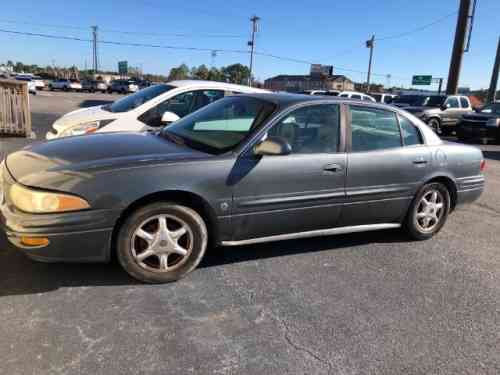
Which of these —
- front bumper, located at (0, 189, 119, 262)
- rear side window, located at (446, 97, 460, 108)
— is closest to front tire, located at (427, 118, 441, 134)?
rear side window, located at (446, 97, 460, 108)

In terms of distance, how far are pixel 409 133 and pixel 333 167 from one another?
44.0 inches

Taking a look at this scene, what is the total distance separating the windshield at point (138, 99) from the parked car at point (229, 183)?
241cm

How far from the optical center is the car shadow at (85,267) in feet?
Result: 10.0

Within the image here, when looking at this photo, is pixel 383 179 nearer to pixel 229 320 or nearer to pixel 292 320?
pixel 292 320

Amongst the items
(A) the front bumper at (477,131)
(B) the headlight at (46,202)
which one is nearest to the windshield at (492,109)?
(A) the front bumper at (477,131)

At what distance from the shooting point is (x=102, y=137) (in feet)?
12.4

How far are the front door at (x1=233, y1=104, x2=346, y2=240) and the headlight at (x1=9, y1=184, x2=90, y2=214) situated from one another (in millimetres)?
1182

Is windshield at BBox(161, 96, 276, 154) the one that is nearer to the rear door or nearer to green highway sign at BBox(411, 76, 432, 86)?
the rear door

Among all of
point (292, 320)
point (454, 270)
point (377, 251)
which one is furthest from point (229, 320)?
point (454, 270)

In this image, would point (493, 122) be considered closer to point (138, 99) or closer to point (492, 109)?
point (492, 109)

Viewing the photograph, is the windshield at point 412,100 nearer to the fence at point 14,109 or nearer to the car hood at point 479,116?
the car hood at point 479,116

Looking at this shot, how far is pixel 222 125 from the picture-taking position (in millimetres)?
3951

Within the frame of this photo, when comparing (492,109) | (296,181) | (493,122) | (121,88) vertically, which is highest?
(121,88)

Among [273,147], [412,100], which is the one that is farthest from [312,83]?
[273,147]
